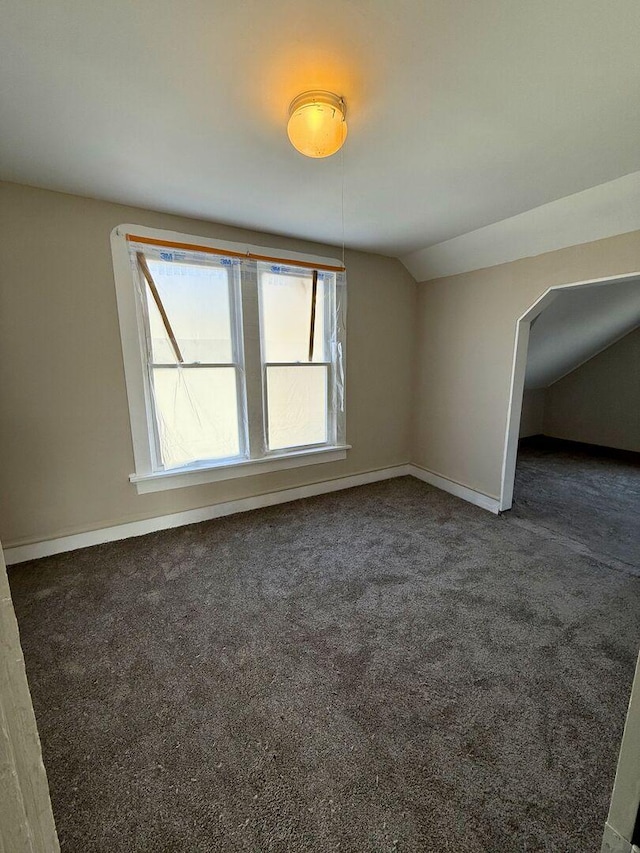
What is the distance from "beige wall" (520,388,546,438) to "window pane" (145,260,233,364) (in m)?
4.86

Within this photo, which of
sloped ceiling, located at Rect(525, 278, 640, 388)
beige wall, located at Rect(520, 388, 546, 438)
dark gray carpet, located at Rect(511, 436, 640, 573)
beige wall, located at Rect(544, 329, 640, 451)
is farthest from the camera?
beige wall, located at Rect(520, 388, 546, 438)

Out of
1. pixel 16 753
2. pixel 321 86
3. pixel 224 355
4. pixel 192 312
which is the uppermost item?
pixel 321 86

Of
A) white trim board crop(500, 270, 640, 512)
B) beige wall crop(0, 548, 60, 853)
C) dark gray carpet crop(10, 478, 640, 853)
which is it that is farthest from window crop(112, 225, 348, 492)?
beige wall crop(0, 548, 60, 853)

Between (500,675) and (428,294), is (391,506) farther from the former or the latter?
(428,294)

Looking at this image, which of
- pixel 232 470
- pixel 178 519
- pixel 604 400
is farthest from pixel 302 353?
pixel 604 400

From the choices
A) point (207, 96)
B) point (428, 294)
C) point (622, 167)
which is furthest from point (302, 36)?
point (428, 294)

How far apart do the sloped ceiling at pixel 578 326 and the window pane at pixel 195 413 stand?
284 cm

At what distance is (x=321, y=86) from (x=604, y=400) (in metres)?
5.66

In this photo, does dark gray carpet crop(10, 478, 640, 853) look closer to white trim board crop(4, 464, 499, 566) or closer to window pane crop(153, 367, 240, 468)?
white trim board crop(4, 464, 499, 566)

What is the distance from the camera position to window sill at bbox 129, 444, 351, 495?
2744mm

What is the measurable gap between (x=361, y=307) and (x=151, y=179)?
2.01m

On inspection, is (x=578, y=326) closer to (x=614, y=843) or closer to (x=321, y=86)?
(x=321, y=86)

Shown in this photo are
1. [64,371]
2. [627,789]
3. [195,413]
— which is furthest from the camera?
[195,413]

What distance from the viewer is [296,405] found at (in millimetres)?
3322
